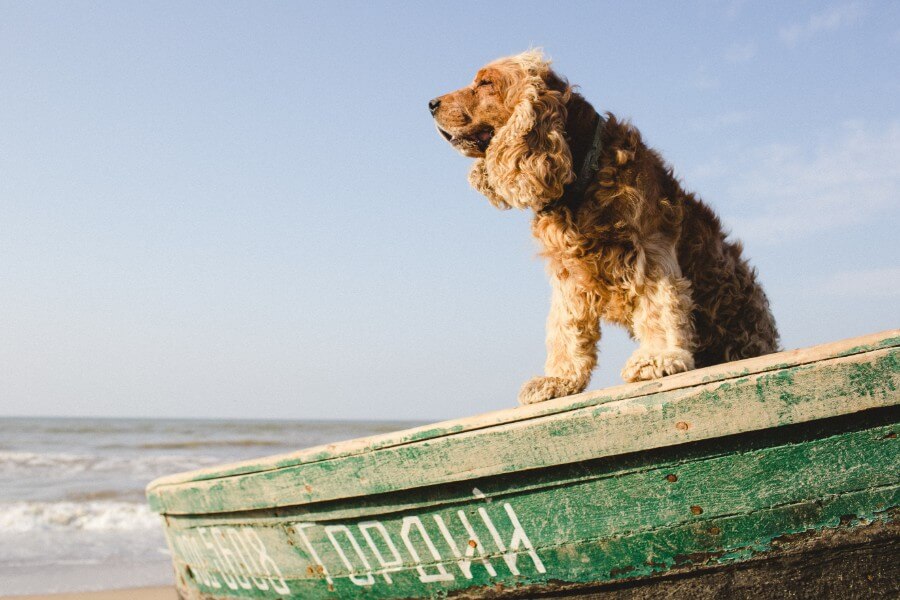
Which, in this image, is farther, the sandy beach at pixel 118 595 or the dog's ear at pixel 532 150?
the sandy beach at pixel 118 595

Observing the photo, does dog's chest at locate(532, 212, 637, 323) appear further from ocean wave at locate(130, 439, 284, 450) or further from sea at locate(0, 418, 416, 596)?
ocean wave at locate(130, 439, 284, 450)

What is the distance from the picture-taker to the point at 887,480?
65.0 inches

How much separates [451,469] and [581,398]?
0.43 meters

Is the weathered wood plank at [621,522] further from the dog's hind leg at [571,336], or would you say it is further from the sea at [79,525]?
the sea at [79,525]

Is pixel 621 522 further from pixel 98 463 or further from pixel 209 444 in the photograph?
pixel 209 444

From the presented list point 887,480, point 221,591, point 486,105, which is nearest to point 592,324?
point 486,105

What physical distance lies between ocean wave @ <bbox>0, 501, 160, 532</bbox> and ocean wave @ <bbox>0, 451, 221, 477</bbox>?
394cm

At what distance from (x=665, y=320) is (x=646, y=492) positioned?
87cm

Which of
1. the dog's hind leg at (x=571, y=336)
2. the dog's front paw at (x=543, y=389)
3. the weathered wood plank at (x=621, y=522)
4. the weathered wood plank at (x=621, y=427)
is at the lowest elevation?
the weathered wood plank at (x=621, y=522)

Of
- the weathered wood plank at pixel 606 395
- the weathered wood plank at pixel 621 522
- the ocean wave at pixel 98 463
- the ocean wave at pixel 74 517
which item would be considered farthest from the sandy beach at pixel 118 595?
the ocean wave at pixel 98 463

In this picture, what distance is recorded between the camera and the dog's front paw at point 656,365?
2.33 metres

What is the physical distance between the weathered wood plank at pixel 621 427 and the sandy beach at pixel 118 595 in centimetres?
348

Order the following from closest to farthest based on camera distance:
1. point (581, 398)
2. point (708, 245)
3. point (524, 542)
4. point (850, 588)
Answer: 1. point (850, 588)
2. point (581, 398)
3. point (524, 542)
4. point (708, 245)

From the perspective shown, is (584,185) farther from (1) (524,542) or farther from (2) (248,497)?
(2) (248,497)
